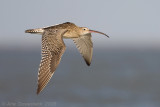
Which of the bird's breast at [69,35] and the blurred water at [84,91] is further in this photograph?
the blurred water at [84,91]

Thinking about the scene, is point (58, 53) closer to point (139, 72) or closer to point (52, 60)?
point (52, 60)

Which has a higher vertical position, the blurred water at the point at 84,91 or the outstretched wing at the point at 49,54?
the outstretched wing at the point at 49,54

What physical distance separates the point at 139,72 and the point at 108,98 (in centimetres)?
2466

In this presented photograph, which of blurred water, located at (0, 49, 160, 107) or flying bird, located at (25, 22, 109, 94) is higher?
flying bird, located at (25, 22, 109, 94)

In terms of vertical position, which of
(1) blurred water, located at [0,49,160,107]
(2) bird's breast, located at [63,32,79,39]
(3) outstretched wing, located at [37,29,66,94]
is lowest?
(1) blurred water, located at [0,49,160,107]

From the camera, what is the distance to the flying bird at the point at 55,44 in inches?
703

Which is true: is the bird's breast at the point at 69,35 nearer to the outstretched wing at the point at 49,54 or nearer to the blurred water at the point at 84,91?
the outstretched wing at the point at 49,54

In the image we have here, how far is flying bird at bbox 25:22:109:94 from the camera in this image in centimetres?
1786

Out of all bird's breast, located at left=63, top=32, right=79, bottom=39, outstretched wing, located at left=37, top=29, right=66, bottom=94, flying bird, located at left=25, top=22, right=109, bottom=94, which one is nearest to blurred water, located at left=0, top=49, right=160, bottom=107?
flying bird, located at left=25, top=22, right=109, bottom=94

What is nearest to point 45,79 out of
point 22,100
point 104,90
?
point 22,100

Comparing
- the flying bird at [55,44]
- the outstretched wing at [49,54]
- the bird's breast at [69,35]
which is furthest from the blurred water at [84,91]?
the outstretched wing at [49,54]

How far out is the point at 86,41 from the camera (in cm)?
2164

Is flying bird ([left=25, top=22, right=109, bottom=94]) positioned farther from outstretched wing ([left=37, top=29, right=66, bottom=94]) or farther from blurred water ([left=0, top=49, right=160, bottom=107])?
blurred water ([left=0, top=49, right=160, bottom=107])

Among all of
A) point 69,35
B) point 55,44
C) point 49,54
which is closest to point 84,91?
point 69,35
